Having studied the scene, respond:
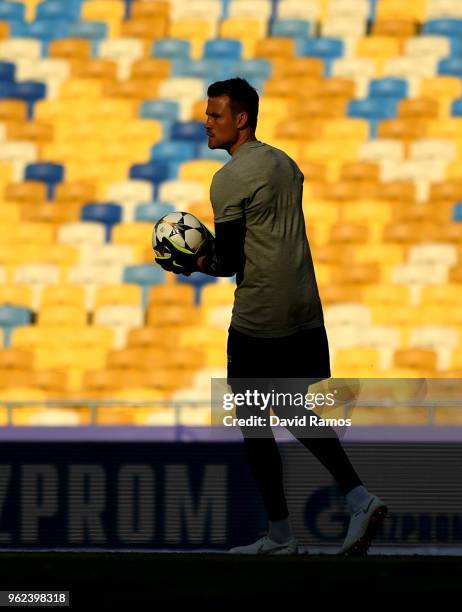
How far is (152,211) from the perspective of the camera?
9289mm

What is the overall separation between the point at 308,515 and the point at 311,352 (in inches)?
51.6

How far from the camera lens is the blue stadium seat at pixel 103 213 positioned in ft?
30.7

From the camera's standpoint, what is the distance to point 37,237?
9.28m

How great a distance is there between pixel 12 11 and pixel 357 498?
26.6 ft

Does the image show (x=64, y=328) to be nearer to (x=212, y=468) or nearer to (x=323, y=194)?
(x=323, y=194)

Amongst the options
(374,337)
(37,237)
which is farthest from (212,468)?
(37,237)

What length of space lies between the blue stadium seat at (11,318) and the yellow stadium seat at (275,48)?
297 cm

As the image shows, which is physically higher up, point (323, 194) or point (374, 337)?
point (323, 194)

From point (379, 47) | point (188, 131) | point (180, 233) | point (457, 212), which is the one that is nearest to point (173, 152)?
point (188, 131)

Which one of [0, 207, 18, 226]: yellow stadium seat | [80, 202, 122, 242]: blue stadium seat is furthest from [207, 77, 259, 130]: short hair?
[0, 207, 18, 226]: yellow stadium seat

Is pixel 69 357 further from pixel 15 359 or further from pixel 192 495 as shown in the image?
pixel 192 495

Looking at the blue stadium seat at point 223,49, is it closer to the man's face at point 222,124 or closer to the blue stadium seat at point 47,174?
the blue stadium seat at point 47,174

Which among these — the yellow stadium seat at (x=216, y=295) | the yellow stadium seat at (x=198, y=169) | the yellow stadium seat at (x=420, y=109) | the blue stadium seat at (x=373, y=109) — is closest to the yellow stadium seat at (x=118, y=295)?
the yellow stadium seat at (x=216, y=295)

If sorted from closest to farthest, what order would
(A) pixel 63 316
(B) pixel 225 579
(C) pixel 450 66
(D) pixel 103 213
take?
1. (B) pixel 225 579
2. (A) pixel 63 316
3. (D) pixel 103 213
4. (C) pixel 450 66
